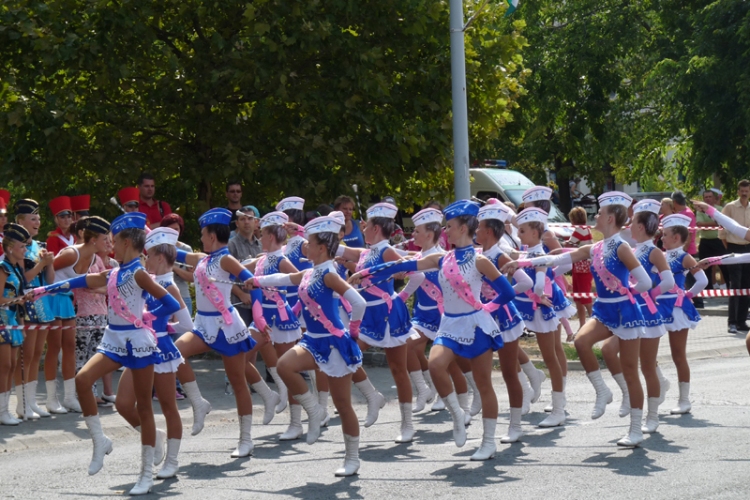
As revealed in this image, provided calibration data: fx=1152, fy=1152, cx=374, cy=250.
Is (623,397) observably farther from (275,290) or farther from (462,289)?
(275,290)

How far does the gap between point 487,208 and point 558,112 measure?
2622 cm

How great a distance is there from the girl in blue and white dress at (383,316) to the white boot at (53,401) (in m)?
3.15

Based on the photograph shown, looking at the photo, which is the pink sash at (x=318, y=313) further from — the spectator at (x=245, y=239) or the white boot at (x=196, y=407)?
the spectator at (x=245, y=239)

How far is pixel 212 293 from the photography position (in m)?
9.31

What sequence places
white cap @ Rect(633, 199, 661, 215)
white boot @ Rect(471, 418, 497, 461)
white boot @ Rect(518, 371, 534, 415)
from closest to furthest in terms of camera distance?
1. white boot @ Rect(471, 418, 497, 461)
2. white cap @ Rect(633, 199, 661, 215)
3. white boot @ Rect(518, 371, 534, 415)

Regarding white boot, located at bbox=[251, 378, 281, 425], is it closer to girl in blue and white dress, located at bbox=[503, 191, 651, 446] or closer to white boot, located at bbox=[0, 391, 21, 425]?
white boot, located at bbox=[0, 391, 21, 425]

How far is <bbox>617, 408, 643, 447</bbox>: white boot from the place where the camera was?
29.4ft

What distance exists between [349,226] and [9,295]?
13.6ft

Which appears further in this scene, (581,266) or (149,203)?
(581,266)

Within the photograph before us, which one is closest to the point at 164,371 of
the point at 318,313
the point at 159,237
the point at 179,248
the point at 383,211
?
the point at 159,237

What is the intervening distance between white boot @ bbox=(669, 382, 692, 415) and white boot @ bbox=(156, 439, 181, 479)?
4712 millimetres

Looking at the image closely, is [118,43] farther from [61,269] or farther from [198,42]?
[61,269]

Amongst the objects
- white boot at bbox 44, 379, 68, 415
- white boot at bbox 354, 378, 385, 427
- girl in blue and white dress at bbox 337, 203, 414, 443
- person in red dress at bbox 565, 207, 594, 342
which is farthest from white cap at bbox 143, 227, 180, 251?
person in red dress at bbox 565, 207, 594, 342

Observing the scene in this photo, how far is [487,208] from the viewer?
30.8 ft
